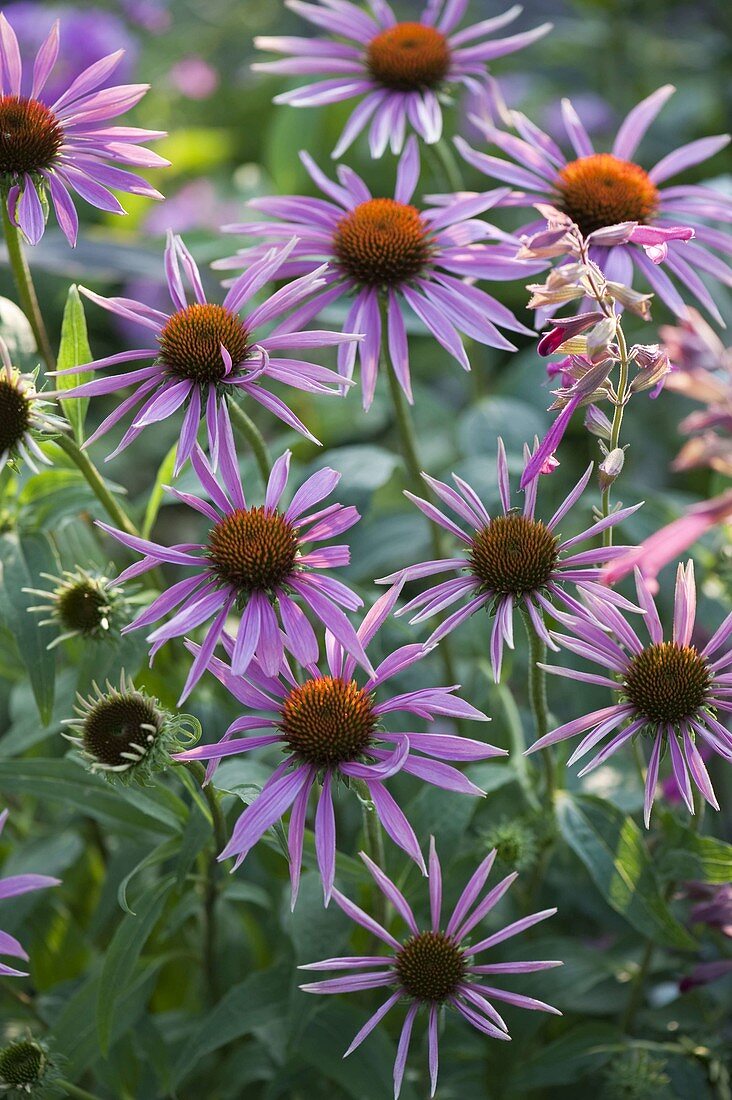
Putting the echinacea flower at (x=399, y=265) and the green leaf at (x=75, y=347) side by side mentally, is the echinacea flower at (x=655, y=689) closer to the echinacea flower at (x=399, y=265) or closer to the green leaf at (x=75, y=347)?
the echinacea flower at (x=399, y=265)

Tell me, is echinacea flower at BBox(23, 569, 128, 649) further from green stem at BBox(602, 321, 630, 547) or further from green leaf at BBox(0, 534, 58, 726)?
green stem at BBox(602, 321, 630, 547)

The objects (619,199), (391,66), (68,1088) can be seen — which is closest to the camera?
(68,1088)

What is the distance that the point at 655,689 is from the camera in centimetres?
75

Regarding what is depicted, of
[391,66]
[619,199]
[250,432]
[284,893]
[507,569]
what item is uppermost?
[391,66]

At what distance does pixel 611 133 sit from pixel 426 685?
5.75 feet

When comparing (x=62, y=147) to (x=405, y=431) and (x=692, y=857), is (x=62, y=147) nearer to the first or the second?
(x=405, y=431)

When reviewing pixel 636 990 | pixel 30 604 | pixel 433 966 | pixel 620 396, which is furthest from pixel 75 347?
pixel 636 990

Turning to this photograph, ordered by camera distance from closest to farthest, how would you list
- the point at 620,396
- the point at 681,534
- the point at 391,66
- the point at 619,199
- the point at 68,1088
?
the point at 681,534, the point at 620,396, the point at 68,1088, the point at 619,199, the point at 391,66

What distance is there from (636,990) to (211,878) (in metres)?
0.39

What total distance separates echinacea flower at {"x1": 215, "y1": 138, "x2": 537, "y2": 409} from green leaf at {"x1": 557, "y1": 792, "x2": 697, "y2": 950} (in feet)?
1.22

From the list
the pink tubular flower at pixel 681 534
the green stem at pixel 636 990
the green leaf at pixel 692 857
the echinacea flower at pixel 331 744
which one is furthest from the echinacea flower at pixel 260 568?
the green stem at pixel 636 990

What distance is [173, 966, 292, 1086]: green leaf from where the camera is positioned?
85 cm

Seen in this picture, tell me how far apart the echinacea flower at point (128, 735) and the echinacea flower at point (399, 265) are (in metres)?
0.30

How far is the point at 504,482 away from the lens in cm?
80
